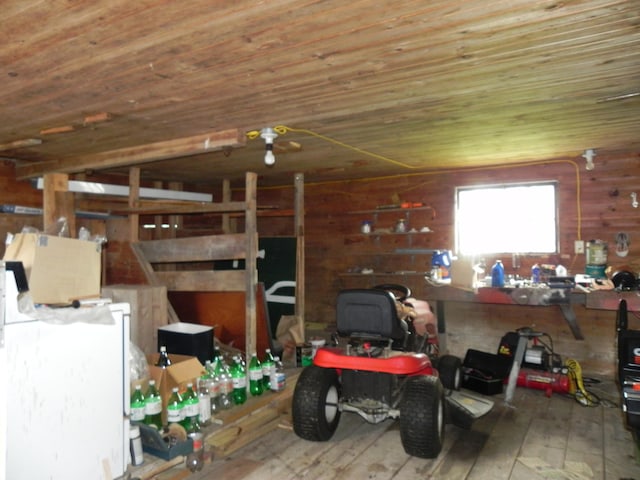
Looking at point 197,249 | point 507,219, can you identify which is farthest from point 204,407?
point 507,219

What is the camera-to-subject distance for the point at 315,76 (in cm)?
245

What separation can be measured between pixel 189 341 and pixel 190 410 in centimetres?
85

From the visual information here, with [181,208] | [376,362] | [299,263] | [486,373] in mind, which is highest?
[181,208]

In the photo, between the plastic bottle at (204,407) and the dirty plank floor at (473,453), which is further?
the plastic bottle at (204,407)

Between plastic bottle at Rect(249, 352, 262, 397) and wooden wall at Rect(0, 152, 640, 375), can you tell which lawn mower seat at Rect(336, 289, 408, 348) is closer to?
plastic bottle at Rect(249, 352, 262, 397)

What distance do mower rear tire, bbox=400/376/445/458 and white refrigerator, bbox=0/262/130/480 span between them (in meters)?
1.60

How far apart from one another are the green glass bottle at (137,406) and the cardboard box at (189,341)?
856mm

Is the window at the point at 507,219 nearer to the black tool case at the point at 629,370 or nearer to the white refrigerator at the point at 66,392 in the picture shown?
the black tool case at the point at 629,370

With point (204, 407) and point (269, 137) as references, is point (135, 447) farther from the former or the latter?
point (269, 137)

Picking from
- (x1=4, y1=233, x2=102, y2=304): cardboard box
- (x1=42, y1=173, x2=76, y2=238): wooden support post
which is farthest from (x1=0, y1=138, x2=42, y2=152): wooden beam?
(x1=4, y1=233, x2=102, y2=304): cardboard box

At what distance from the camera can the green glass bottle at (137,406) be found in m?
2.82

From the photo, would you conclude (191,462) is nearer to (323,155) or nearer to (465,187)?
(323,155)

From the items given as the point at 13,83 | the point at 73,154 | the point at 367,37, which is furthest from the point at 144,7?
the point at 73,154

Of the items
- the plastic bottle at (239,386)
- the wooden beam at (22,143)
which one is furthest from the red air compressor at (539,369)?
the wooden beam at (22,143)
